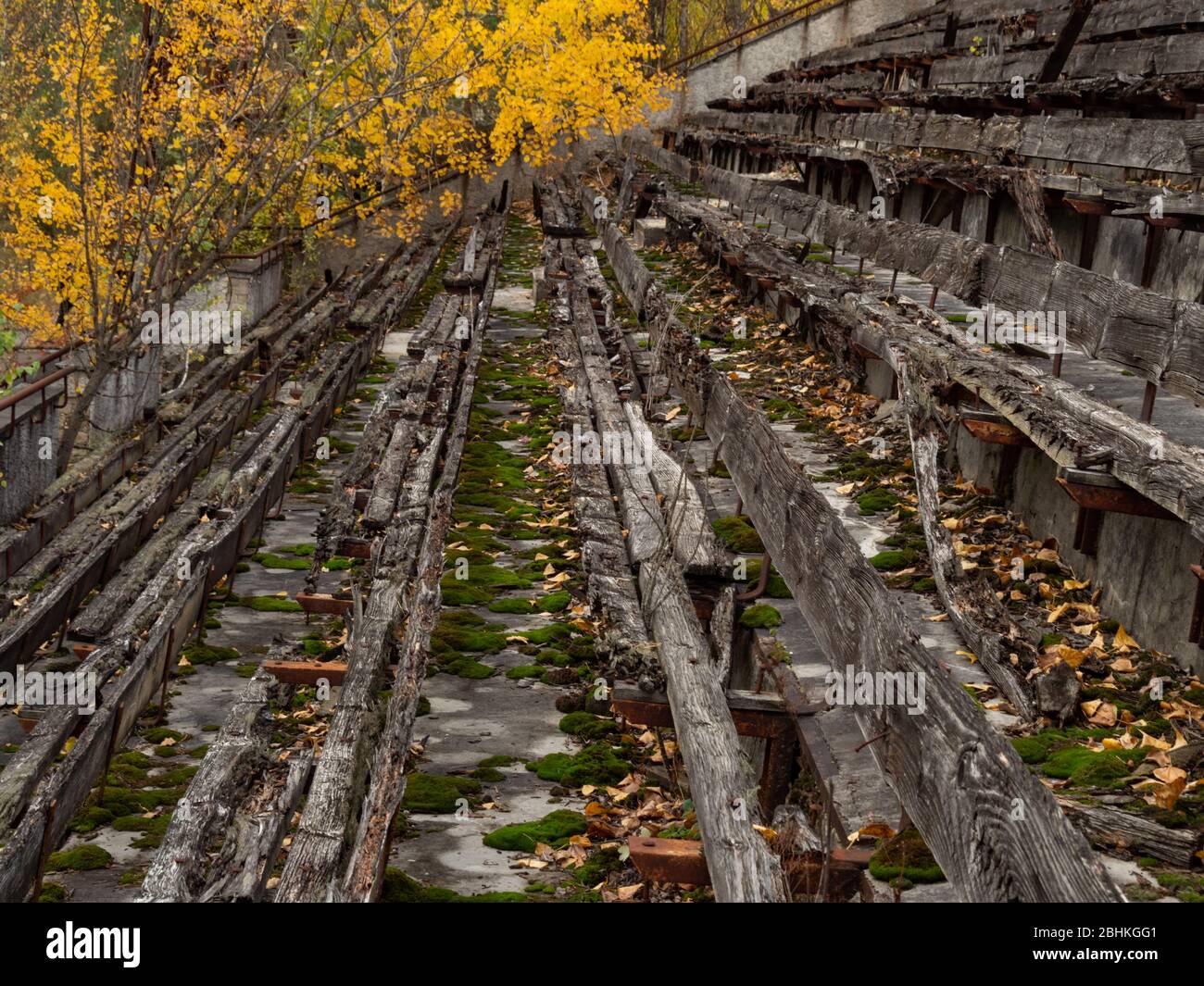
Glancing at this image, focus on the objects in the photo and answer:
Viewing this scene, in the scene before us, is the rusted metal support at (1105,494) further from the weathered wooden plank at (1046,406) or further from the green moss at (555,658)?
the green moss at (555,658)

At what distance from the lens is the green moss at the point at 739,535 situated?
764cm

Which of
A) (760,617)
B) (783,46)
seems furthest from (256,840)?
(783,46)

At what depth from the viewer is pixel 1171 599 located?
5.28 metres

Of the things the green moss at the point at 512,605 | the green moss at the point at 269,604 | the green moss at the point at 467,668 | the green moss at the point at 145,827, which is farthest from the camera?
the green moss at the point at 269,604

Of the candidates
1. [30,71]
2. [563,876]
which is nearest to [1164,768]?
[563,876]

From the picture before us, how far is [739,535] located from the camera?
7.78 m

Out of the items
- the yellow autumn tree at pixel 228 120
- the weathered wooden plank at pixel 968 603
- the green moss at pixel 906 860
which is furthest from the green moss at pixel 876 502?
the yellow autumn tree at pixel 228 120

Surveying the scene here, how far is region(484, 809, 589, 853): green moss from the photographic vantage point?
218 inches

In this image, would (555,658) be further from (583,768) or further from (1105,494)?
(1105,494)

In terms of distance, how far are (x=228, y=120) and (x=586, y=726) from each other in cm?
959

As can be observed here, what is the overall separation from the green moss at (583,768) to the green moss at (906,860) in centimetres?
207

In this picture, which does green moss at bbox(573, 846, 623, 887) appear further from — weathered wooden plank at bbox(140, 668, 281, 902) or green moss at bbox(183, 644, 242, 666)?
green moss at bbox(183, 644, 242, 666)

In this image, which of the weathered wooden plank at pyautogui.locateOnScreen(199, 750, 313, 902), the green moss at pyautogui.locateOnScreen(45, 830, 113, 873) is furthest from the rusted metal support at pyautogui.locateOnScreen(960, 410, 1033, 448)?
the green moss at pyautogui.locateOnScreen(45, 830, 113, 873)
